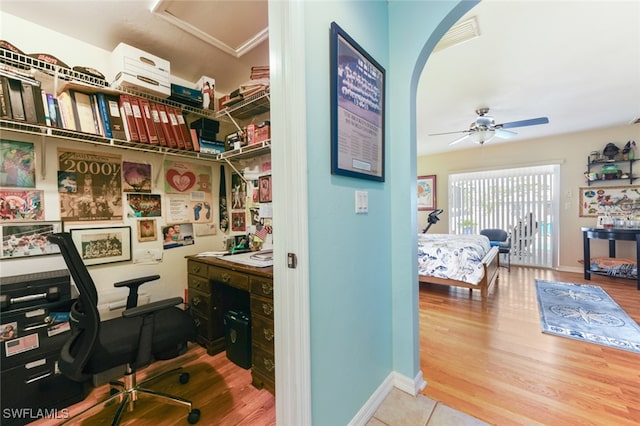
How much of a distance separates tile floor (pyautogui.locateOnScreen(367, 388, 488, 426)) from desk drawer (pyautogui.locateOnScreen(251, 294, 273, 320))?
2.51 ft

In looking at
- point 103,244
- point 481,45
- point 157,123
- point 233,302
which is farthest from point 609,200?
point 103,244

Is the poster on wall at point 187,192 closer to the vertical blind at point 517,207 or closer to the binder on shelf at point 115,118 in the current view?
the binder on shelf at point 115,118

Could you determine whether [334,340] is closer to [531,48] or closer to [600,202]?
[531,48]

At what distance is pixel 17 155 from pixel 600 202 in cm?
683

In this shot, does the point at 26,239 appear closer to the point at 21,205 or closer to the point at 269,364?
the point at 21,205

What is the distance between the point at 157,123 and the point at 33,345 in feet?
4.89

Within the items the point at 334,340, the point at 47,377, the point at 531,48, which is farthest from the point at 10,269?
the point at 531,48

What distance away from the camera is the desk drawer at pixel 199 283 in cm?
198

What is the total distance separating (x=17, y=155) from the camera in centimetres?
149

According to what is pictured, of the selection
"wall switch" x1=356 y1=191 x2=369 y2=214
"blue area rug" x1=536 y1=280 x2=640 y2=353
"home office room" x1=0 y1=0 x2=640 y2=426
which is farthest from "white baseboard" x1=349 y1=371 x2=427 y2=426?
"blue area rug" x1=536 y1=280 x2=640 y2=353

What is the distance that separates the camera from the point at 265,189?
2.18 meters

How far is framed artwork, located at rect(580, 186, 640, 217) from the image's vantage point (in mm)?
3904

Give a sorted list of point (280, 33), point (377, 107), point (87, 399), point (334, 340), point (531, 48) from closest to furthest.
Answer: point (280, 33)
point (334, 340)
point (377, 107)
point (87, 399)
point (531, 48)

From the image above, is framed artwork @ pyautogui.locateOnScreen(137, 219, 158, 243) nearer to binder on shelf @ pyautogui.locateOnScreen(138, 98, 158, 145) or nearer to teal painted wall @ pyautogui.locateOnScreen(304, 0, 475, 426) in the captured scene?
binder on shelf @ pyautogui.locateOnScreen(138, 98, 158, 145)
